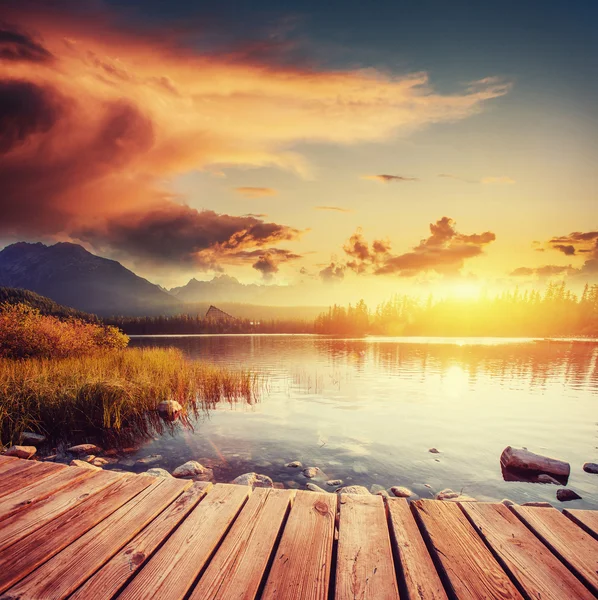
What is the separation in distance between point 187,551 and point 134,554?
1.44 feet

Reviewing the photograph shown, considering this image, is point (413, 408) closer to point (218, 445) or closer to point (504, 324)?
point (218, 445)

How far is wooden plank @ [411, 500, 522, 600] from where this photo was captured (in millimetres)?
2578

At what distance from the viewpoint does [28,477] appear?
173 inches

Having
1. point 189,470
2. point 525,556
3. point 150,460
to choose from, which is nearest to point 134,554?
point 525,556

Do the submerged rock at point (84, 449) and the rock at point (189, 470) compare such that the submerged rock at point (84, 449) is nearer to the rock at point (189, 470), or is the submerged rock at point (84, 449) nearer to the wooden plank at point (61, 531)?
the rock at point (189, 470)

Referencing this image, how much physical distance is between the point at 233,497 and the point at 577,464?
1184 centimetres

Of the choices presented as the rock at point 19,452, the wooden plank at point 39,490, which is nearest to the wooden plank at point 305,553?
the wooden plank at point 39,490

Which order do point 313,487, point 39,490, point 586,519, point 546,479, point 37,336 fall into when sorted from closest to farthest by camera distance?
point 586,519
point 39,490
point 313,487
point 546,479
point 37,336

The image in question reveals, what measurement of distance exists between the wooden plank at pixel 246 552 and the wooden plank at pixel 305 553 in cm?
10

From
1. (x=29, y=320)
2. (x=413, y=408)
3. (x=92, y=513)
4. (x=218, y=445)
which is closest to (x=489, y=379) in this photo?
(x=413, y=408)

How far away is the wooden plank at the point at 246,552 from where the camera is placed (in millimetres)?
2527

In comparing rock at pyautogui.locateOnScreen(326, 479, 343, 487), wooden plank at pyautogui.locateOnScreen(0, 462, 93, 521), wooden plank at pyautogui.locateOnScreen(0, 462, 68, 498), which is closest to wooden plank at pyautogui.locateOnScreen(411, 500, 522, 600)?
wooden plank at pyautogui.locateOnScreen(0, 462, 93, 521)

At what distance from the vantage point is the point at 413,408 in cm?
1786

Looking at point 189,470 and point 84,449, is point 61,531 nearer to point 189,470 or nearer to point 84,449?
point 189,470
